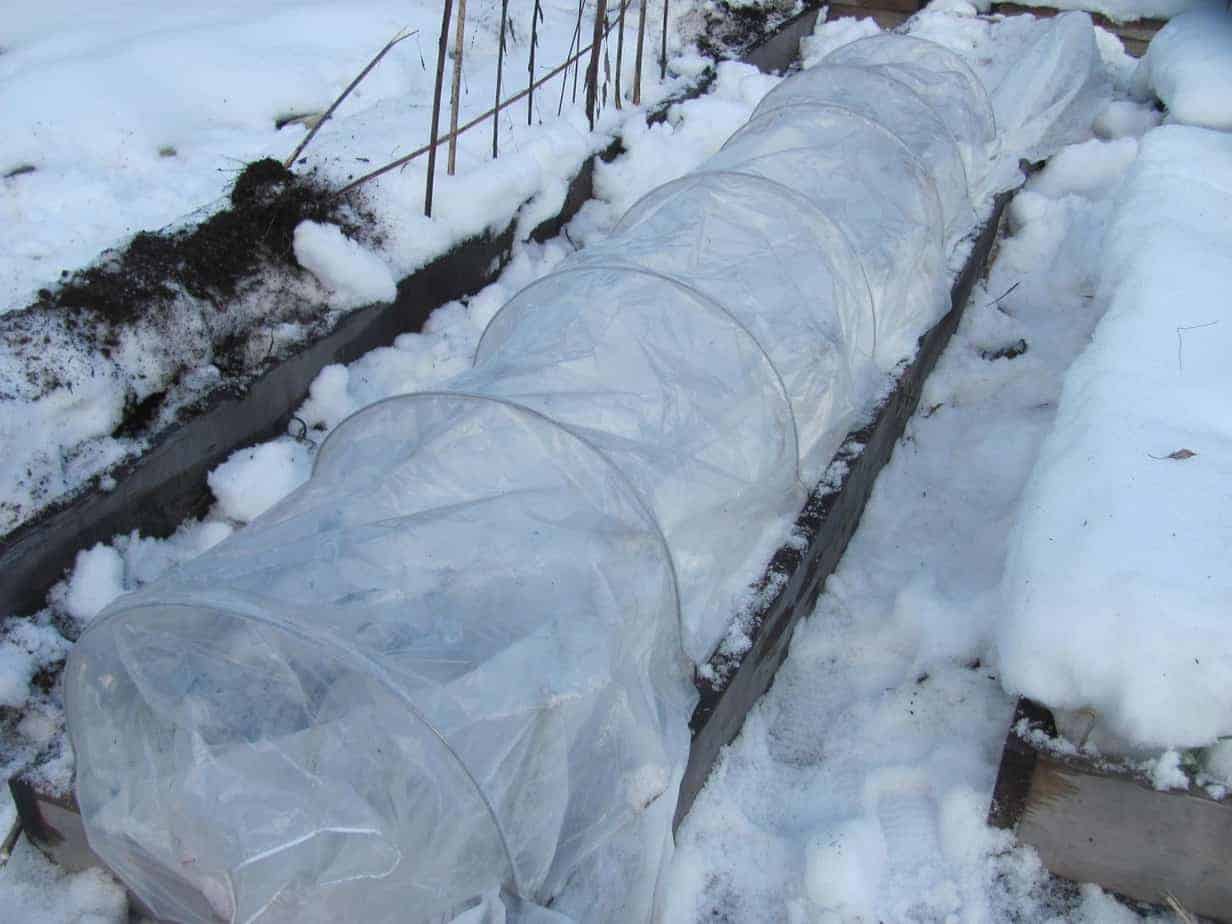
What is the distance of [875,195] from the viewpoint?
4.13 m

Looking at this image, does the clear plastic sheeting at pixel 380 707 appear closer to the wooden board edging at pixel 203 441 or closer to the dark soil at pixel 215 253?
the wooden board edging at pixel 203 441

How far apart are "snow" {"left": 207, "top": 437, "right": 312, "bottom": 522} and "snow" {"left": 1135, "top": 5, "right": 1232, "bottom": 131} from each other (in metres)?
4.70

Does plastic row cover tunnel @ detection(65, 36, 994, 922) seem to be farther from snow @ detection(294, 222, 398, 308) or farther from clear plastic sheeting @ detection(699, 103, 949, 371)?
snow @ detection(294, 222, 398, 308)

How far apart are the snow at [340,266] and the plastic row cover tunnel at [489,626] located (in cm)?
104

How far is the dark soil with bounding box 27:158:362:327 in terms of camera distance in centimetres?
373

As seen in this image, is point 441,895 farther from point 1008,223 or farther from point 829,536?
point 1008,223

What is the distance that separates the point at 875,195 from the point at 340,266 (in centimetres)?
204

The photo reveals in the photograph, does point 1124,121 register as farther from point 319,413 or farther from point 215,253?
point 215,253

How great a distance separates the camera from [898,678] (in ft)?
10.7

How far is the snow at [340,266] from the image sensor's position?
A: 424 centimetres

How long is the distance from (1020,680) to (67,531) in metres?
2.71

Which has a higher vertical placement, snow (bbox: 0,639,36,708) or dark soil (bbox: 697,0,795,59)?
dark soil (bbox: 697,0,795,59)

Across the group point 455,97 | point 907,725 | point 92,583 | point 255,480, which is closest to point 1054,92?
point 455,97

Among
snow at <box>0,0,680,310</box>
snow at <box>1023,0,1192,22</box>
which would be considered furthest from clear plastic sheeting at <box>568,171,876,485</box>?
snow at <box>1023,0,1192,22</box>
